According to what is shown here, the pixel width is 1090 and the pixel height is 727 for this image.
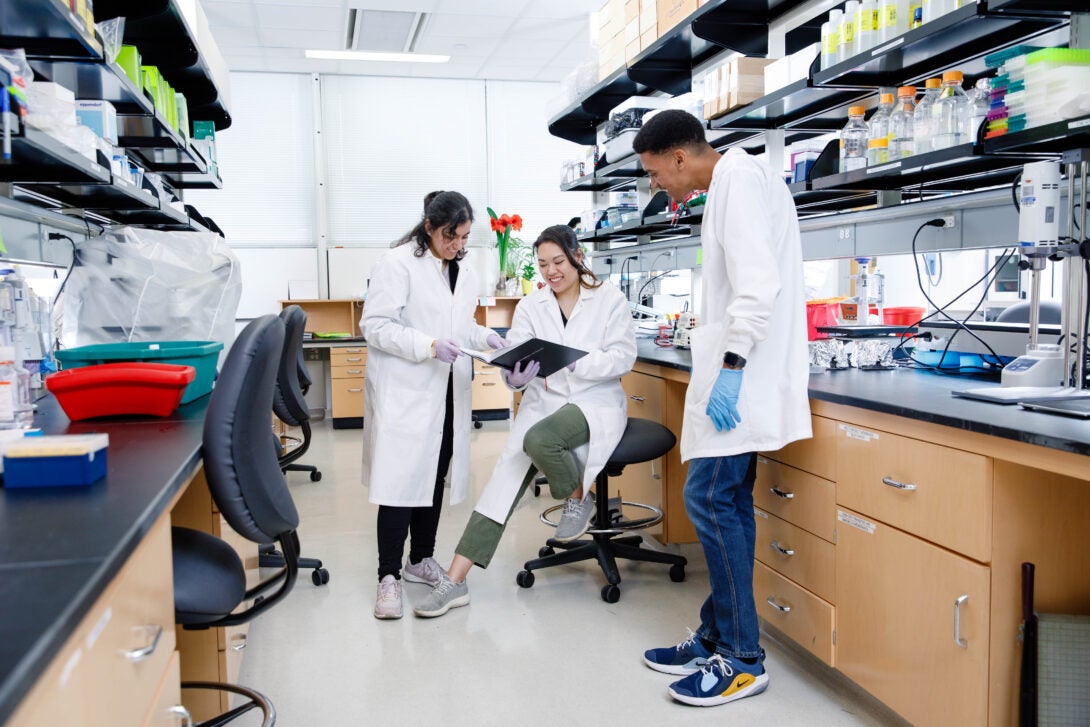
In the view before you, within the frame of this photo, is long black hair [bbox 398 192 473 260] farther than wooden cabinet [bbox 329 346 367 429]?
No

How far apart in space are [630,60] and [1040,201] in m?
2.40

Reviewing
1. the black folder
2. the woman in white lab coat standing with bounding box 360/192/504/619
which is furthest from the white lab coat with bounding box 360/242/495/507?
the black folder

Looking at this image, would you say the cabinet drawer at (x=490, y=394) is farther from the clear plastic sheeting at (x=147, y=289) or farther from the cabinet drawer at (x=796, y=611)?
the cabinet drawer at (x=796, y=611)

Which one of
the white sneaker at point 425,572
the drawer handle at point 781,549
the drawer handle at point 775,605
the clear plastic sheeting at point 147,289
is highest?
the clear plastic sheeting at point 147,289

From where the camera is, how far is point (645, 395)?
10.4 ft

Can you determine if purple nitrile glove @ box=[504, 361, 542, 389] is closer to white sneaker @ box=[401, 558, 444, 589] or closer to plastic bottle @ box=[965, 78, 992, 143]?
white sneaker @ box=[401, 558, 444, 589]

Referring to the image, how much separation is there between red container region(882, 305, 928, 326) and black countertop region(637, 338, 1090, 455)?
44 cm

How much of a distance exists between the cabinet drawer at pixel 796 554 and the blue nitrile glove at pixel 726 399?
0.41 m

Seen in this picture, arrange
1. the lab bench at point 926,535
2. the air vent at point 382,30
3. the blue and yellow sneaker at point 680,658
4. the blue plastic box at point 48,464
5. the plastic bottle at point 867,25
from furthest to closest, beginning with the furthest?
the air vent at point 382,30 → the plastic bottle at point 867,25 → the blue and yellow sneaker at point 680,658 → the lab bench at point 926,535 → the blue plastic box at point 48,464

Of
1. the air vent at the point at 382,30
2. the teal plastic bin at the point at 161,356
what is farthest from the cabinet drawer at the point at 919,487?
the air vent at the point at 382,30

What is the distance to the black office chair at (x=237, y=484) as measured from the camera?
1354mm

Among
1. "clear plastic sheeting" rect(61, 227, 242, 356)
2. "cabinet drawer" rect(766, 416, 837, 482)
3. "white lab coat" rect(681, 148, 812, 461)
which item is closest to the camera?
"white lab coat" rect(681, 148, 812, 461)

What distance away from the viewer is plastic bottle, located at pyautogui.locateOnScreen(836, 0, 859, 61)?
2.37 meters

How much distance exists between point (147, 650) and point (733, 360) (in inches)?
51.3
